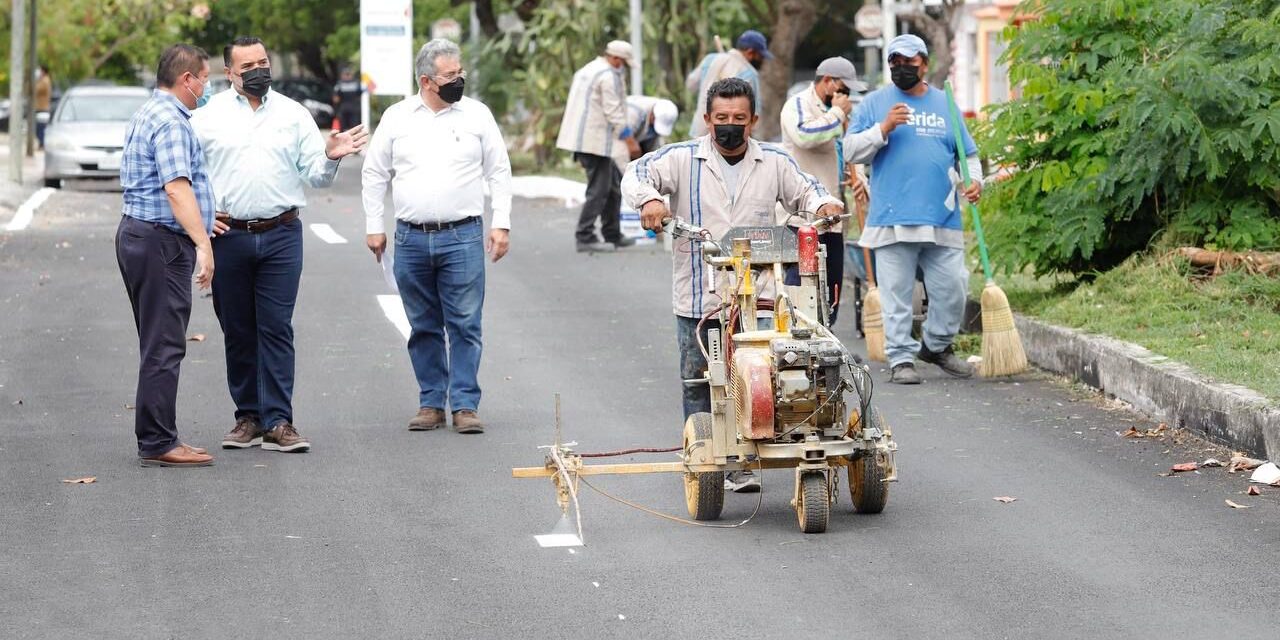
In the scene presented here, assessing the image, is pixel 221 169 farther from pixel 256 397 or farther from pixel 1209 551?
pixel 1209 551

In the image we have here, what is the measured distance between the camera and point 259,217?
8633 millimetres

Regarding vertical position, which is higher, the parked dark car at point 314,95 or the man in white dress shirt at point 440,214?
the parked dark car at point 314,95

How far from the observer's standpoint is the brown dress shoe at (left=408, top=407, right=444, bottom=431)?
915cm

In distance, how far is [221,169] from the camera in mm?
8609

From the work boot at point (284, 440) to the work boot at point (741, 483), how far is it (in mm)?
2158

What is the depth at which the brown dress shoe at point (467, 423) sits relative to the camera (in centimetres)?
904

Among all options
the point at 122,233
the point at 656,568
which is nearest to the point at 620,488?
the point at 656,568

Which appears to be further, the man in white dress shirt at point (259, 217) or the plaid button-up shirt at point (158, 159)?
the man in white dress shirt at point (259, 217)

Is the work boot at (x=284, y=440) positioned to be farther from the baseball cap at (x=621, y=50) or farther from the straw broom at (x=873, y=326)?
the baseball cap at (x=621, y=50)

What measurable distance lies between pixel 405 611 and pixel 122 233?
3.14 metres

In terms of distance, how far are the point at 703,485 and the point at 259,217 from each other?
2.83m

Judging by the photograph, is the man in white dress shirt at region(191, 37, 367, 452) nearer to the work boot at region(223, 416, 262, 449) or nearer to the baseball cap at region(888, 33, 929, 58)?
the work boot at region(223, 416, 262, 449)

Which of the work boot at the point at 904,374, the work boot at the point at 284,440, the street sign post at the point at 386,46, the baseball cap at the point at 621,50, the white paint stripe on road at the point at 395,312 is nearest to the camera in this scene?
the work boot at the point at 284,440

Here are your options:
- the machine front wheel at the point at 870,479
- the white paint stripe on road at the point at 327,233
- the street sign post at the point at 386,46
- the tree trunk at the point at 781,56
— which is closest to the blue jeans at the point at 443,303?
the machine front wheel at the point at 870,479
